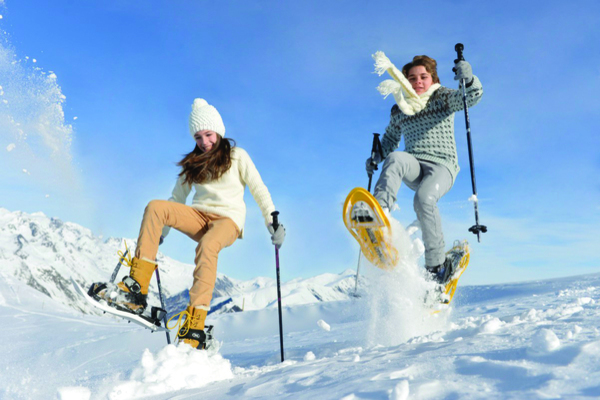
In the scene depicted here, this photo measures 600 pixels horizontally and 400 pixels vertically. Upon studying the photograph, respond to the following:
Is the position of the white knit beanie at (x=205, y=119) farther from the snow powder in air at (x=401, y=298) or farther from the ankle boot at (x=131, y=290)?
the snow powder in air at (x=401, y=298)

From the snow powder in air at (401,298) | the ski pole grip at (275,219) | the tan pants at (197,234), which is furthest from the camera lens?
the ski pole grip at (275,219)

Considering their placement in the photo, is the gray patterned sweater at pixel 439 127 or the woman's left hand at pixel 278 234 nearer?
the woman's left hand at pixel 278 234

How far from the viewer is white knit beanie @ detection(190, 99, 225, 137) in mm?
4411

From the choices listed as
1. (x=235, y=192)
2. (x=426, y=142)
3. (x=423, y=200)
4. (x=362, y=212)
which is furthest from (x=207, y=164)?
(x=426, y=142)

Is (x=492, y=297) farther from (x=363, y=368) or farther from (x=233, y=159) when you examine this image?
(x=363, y=368)

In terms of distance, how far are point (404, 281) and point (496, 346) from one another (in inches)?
86.7

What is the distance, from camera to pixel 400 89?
16.0 ft

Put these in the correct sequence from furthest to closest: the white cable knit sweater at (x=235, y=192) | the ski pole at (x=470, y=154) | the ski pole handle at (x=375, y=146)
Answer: the ski pole handle at (x=375, y=146) < the ski pole at (x=470, y=154) < the white cable knit sweater at (x=235, y=192)

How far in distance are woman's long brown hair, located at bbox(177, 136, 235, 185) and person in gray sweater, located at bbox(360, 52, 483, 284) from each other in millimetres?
1466

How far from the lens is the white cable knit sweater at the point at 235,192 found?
423 cm

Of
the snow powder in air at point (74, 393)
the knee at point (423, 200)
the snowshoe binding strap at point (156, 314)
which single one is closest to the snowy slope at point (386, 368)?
the snow powder in air at point (74, 393)

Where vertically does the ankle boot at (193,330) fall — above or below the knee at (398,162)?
below

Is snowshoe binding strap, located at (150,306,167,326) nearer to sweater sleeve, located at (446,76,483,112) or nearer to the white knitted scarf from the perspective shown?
the white knitted scarf

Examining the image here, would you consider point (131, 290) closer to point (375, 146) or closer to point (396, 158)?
point (396, 158)
